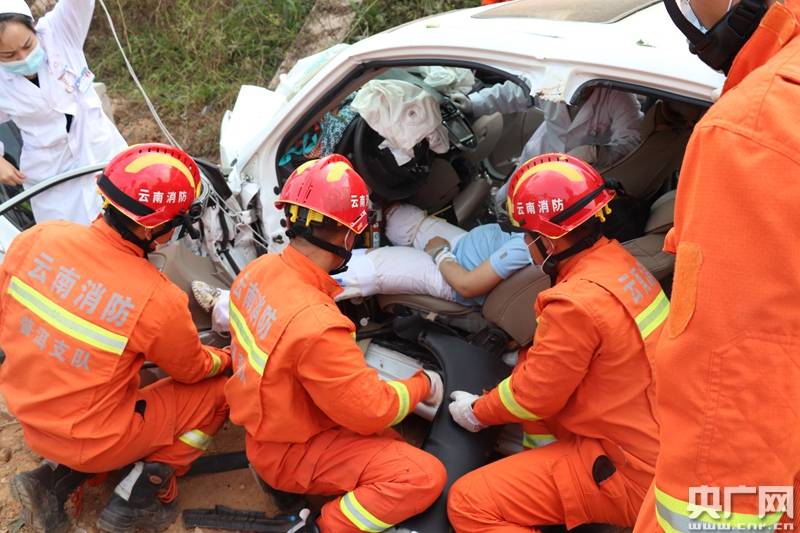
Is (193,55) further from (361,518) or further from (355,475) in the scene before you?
(361,518)

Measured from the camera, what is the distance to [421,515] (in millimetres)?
2562

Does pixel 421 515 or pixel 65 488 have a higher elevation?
pixel 65 488

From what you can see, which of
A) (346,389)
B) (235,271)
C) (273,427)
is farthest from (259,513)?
(235,271)

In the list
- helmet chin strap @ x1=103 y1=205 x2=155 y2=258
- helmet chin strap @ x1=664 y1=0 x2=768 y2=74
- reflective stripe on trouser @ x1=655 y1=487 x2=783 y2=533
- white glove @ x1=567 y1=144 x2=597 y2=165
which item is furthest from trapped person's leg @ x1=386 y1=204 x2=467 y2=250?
reflective stripe on trouser @ x1=655 y1=487 x2=783 y2=533

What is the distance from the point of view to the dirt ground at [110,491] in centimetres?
302

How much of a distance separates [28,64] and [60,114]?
0.30m

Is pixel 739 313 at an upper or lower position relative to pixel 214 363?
upper

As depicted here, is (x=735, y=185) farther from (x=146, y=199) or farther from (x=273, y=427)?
(x=146, y=199)

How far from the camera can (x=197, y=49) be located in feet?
22.0

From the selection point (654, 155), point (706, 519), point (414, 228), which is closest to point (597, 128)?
point (654, 155)

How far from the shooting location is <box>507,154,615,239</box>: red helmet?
2.36 metres

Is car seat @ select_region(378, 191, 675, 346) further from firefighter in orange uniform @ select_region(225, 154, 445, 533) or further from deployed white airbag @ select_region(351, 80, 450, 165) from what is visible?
deployed white airbag @ select_region(351, 80, 450, 165)

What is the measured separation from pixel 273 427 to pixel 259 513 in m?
0.68

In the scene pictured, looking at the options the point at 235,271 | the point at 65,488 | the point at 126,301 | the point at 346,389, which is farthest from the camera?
the point at 235,271
